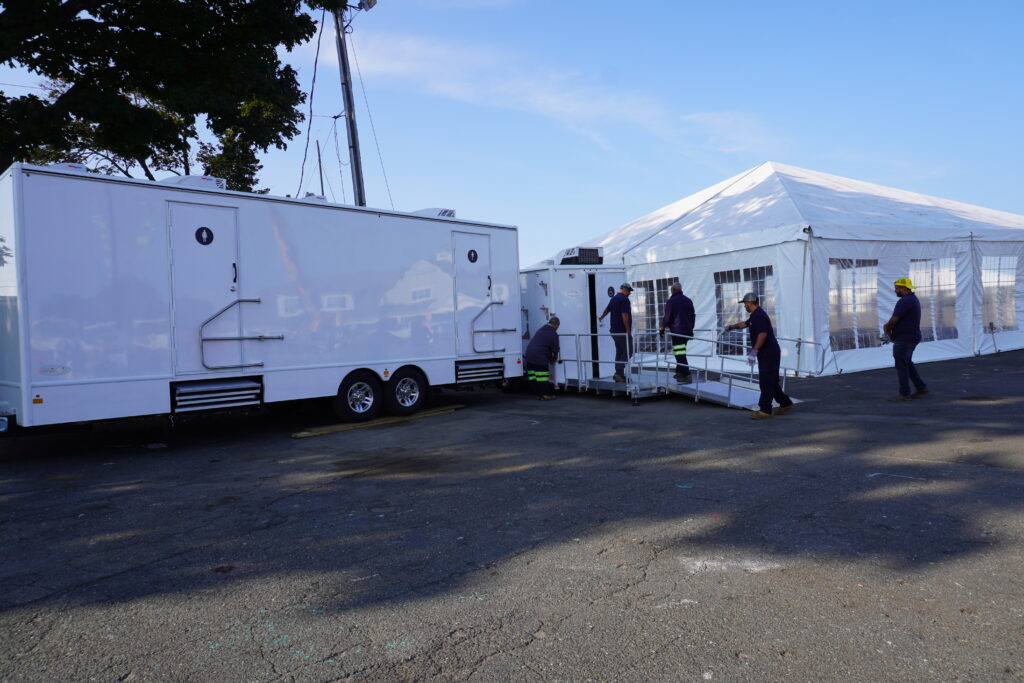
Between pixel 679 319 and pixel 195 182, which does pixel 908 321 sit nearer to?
pixel 679 319

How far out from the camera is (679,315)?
1342 cm

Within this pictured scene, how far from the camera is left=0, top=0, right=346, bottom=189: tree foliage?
13.6 metres

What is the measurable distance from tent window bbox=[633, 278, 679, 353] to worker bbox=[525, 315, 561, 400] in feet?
18.1

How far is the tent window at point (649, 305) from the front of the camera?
18.5 m

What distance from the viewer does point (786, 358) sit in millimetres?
15703

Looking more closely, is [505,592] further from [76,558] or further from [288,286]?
[288,286]

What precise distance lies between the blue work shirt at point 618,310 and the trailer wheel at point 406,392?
3985 millimetres

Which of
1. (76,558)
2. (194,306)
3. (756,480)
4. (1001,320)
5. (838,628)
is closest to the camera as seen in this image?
(838,628)

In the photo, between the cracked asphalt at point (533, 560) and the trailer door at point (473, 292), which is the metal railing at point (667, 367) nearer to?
the trailer door at point (473, 292)

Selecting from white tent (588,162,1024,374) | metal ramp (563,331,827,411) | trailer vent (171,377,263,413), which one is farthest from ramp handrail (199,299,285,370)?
white tent (588,162,1024,374)

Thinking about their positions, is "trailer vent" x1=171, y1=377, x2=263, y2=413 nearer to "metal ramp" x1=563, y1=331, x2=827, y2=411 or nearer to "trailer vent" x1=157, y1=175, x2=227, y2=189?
"trailer vent" x1=157, y1=175, x2=227, y2=189

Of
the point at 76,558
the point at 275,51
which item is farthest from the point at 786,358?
the point at 76,558

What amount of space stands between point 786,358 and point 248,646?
1407cm

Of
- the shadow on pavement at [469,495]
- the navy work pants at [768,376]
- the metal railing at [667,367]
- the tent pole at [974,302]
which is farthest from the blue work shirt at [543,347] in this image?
the tent pole at [974,302]
